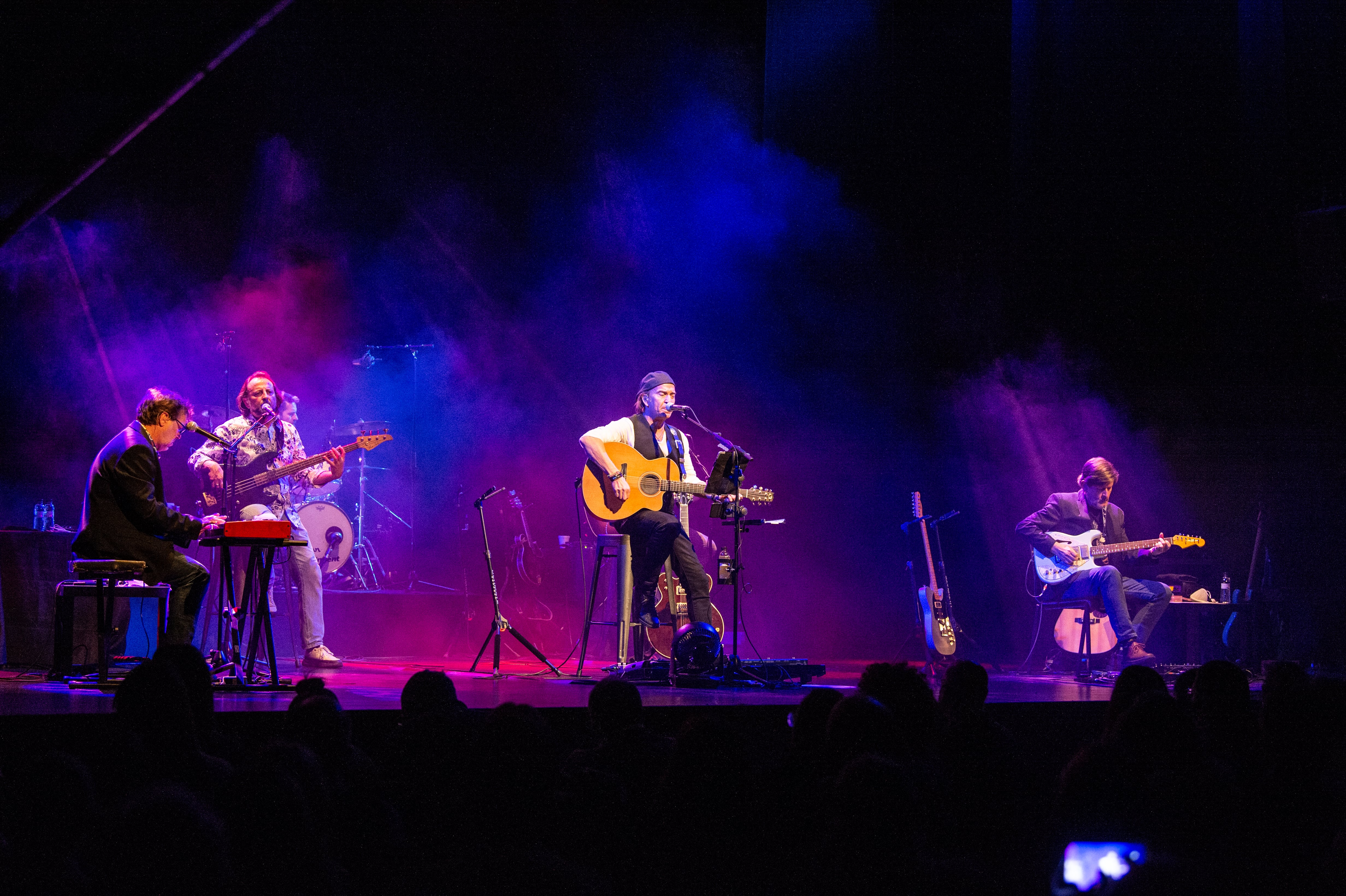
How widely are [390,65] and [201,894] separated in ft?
30.8

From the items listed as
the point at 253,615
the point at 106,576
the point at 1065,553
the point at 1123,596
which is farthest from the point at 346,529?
the point at 1123,596

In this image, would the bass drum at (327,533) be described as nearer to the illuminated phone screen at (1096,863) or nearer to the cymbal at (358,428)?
the cymbal at (358,428)

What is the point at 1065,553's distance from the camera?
8.86 meters

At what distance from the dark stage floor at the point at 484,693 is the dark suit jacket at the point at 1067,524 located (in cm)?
147

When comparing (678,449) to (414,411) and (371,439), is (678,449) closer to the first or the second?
(371,439)

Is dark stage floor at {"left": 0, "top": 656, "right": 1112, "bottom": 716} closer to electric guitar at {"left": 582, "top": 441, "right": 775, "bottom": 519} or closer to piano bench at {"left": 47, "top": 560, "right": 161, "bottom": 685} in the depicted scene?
piano bench at {"left": 47, "top": 560, "right": 161, "bottom": 685}

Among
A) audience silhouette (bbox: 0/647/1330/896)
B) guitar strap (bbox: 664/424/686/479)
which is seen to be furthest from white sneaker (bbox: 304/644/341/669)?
audience silhouette (bbox: 0/647/1330/896)

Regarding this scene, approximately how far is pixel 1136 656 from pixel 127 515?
24.2ft

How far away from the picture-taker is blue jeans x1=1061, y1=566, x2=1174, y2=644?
27.6 feet

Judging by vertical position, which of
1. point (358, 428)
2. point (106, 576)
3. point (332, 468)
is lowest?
point (106, 576)

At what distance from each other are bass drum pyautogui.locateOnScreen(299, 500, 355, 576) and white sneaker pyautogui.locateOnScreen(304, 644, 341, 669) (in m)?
2.00

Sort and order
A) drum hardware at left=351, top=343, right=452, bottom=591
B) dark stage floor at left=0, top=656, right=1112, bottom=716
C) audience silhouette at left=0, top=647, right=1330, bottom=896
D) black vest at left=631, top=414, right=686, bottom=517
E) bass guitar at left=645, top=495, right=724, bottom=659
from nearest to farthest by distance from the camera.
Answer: audience silhouette at left=0, top=647, right=1330, bottom=896, dark stage floor at left=0, top=656, right=1112, bottom=716, black vest at left=631, top=414, right=686, bottom=517, bass guitar at left=645, top=495, right=724, bottom=659, drum hardware at left=351, top=343, right=452, bottom=591

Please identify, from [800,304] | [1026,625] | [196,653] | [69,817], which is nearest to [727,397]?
[800,304]

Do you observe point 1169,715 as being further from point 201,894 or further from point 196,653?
point 196,653
